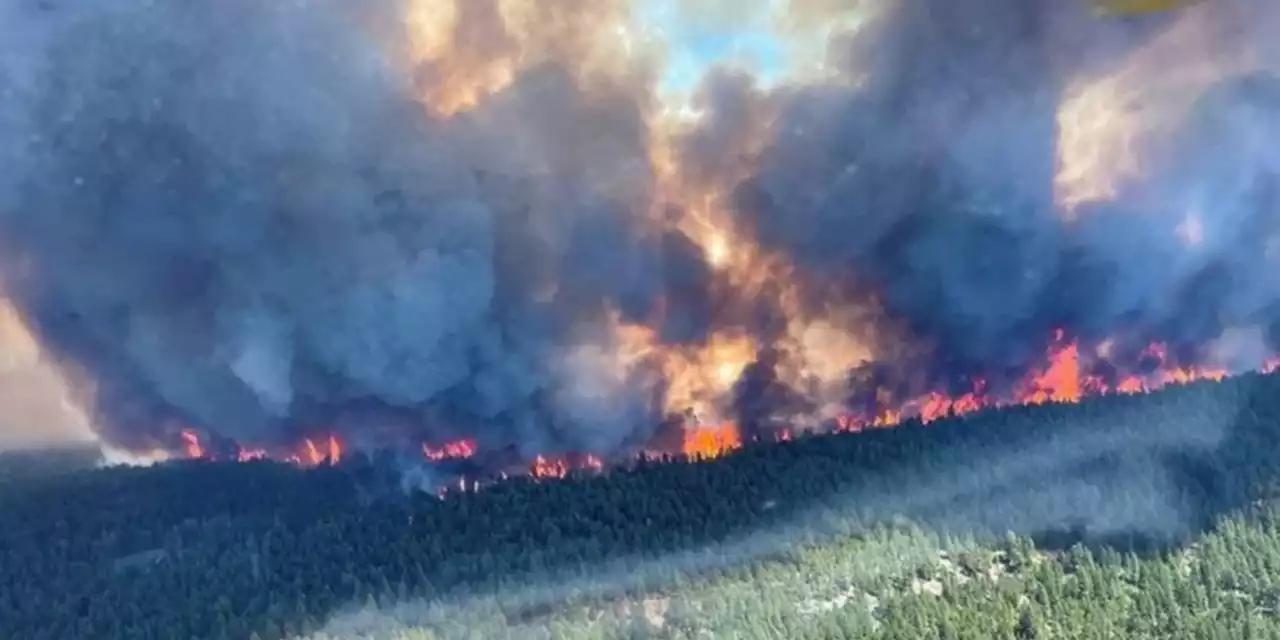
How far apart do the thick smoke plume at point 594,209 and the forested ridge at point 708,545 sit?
206 millimetres

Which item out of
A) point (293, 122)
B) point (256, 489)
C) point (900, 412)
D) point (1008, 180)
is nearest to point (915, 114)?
point (1008, 180)

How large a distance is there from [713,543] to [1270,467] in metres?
1.86

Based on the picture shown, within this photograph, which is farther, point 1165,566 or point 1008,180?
point 1008,180

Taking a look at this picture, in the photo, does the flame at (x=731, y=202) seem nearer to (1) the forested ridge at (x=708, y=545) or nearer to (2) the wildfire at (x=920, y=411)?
(2) the wildfire at (x=920, y=411)

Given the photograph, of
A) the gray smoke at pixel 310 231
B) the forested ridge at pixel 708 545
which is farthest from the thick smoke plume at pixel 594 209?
the forested ridge at pixel 708 545

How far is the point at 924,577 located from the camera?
3934 millimetres

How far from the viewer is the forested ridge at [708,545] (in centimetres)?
383

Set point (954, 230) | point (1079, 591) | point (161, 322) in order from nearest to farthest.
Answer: point (1079, 591) → point (161, 322) → point (954, 230)

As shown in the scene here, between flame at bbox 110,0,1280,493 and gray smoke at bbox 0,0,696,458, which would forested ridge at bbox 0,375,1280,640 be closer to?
flame at bbox 110,0,1280,493

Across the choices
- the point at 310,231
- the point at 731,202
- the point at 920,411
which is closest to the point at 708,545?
the point at 920,411

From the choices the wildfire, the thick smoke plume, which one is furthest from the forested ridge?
the thick smoke plume

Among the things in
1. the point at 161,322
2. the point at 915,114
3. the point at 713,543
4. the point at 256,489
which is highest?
the point at 915,114

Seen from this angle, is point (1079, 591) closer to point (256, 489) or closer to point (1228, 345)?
point (1228, 345)

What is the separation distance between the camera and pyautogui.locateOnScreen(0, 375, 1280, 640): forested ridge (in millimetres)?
3832
